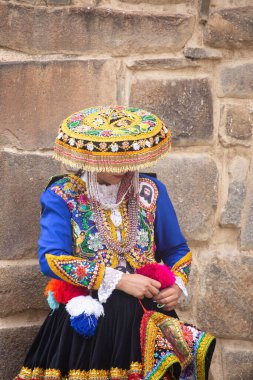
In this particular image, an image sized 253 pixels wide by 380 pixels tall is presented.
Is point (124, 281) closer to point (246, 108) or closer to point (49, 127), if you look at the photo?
point (49, 127)

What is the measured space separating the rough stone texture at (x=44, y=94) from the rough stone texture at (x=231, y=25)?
52 cm

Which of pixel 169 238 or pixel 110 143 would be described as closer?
pixel 110 143

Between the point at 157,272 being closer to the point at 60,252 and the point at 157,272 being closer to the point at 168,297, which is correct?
the point at 168,297

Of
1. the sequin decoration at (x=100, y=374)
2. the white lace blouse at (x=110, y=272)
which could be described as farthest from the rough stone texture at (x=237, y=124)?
the sequin decoration at (x=100, y=374)

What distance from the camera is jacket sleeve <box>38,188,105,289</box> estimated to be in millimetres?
3010

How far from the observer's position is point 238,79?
3738 millimetres

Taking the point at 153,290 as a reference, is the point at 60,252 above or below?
above

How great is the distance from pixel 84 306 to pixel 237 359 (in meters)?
1.18

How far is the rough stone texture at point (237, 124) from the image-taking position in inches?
148

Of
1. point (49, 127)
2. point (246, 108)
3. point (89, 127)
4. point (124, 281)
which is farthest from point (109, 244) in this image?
point (246, 108)

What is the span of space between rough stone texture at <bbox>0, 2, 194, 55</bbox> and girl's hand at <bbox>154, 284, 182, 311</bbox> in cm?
118

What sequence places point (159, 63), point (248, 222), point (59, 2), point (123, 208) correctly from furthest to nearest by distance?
point (248, 222)
point (159, 63)
point (59, 2)
point (123, 208)

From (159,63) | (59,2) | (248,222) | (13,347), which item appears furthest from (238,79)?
(13,347)

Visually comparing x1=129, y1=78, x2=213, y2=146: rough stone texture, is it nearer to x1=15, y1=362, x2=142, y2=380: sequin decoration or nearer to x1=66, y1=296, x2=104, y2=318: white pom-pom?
x1=66, y1=296, x2=104, y2=318: white pom-pom
